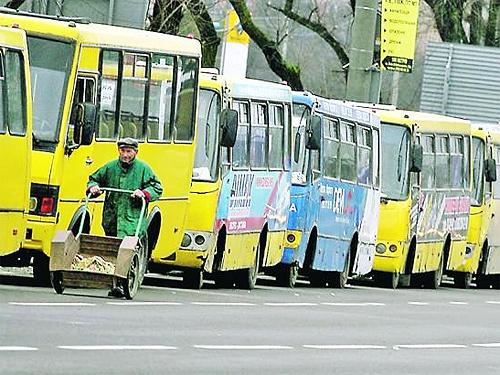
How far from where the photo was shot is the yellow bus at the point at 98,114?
22328 millimetres

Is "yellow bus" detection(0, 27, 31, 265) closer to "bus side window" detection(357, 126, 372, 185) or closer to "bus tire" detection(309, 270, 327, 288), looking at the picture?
"bus tire" detection(309, 270, 327, 288)

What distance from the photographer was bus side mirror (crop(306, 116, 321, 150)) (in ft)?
101

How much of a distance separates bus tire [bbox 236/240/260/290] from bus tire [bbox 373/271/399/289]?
22.2 ft

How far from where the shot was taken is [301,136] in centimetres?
3103

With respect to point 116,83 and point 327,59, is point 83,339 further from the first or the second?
point 327,59

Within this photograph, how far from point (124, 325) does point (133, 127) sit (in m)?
6.93

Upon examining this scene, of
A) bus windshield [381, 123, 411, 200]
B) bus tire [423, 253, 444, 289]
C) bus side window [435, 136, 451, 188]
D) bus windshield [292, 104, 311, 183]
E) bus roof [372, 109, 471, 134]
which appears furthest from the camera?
bus side window [435, 136, 451, 188]

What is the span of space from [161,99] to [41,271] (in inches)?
99.3

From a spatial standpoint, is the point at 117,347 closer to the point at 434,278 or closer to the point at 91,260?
the point at 91,260

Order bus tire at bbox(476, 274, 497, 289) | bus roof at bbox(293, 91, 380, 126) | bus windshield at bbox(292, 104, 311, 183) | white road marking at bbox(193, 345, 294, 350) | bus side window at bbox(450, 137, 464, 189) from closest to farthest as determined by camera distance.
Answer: white road marking at bbox(193, 345, 294, 350) → bus windshield at bbox(292, 104, 311, 183) → bus roof at bbox(293, 91, 380, 126) → bus side window at bbox(450, 137, 464, 189) → bus tire at bbox(476, 274, 497, 289)

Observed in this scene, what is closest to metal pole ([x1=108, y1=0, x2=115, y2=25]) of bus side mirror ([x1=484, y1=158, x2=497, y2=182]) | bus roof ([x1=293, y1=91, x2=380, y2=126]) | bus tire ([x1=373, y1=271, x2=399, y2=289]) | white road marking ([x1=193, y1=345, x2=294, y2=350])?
bus roof ([x1=293, y1=91, x2=380, y2=126])

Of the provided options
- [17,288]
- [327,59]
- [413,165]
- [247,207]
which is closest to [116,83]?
Answer: [17,288]

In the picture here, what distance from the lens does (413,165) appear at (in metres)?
35.5

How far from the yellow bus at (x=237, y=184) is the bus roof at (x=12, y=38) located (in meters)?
5.12
